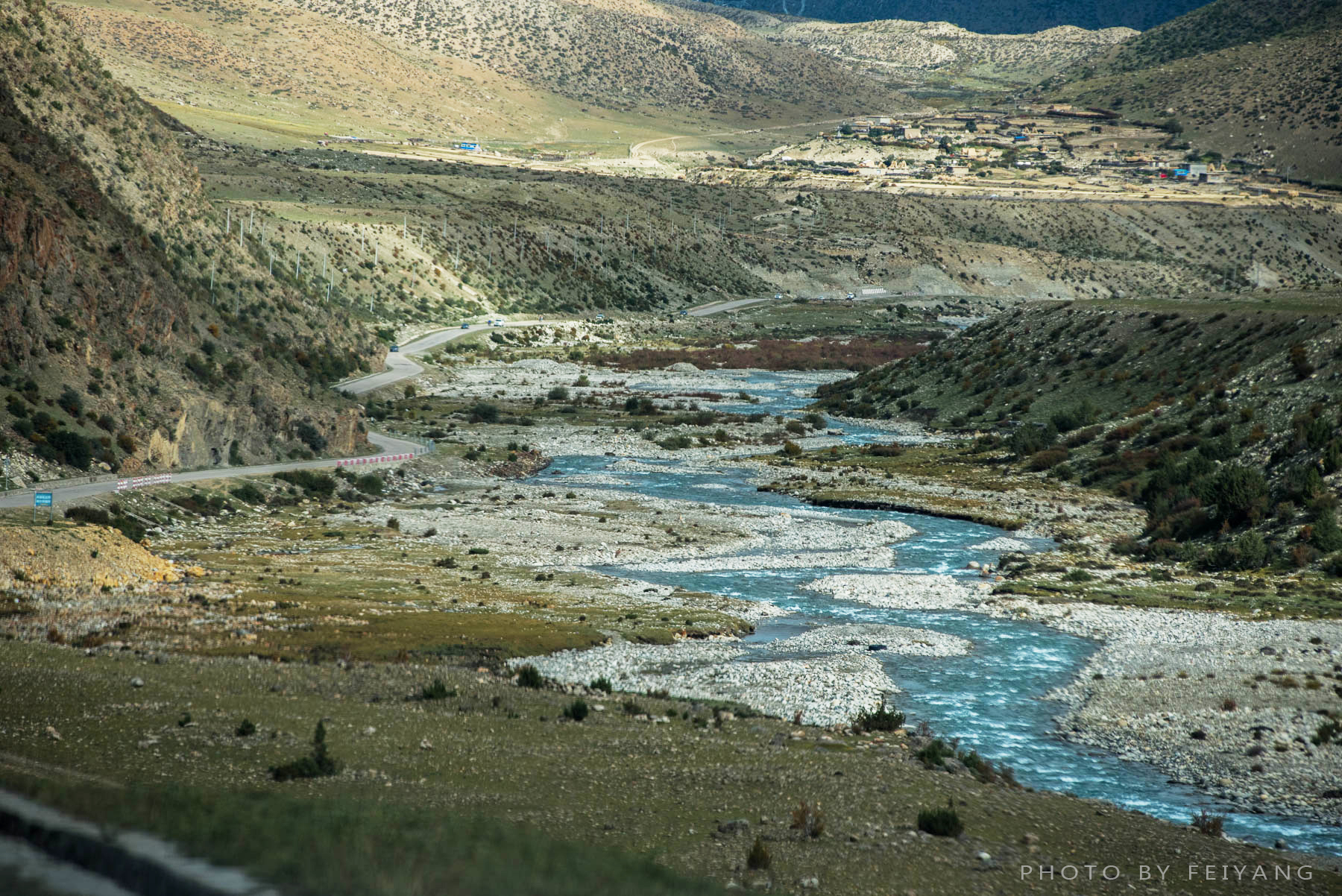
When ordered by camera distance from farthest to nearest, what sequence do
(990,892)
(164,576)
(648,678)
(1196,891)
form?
(164,576), (648,678), (1196,891), (990,892)

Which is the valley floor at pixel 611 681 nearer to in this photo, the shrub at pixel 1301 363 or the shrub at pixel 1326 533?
the shrub at pixel 1326 533

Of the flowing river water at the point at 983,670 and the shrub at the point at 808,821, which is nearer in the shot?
the shrub at the point at 808,821

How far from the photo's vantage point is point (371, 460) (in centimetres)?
Result: 6016

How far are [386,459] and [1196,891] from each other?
52.2 meters

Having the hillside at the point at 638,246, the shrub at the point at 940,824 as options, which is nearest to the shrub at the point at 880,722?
the shrub at the point at 940,824

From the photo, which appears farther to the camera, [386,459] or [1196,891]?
[386,459]

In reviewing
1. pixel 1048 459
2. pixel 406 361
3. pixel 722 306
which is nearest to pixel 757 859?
pixel 1048 459

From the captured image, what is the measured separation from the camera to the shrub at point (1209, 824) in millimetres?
16641

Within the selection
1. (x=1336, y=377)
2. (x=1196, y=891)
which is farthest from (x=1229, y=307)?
(x=1196, y=891)

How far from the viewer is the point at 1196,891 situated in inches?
535

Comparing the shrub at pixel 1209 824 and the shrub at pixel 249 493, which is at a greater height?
the shrub at pixel 1209 824

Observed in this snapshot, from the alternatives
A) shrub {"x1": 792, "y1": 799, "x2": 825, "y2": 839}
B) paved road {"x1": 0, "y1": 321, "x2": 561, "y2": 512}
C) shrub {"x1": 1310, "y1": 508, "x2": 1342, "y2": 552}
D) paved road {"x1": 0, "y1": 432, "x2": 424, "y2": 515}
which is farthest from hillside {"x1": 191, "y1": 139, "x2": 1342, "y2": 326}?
shrub {"x1": 792, "y1": 799, "x2": 825, "y2": 839}

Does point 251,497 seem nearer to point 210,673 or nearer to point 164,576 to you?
point 164,576

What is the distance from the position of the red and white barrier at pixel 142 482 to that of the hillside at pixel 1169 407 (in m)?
36.0
